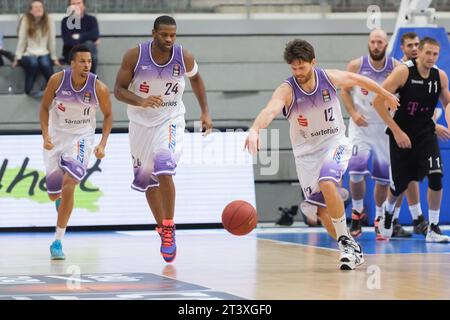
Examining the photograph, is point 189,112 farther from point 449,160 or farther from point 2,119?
point 449,160

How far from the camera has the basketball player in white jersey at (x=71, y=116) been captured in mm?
10609

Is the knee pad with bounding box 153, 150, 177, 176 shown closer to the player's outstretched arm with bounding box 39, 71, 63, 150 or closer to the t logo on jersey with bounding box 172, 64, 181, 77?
the t logo on jersey with bounding box 172, 64, 181, 77

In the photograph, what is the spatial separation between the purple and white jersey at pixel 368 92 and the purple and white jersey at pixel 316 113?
149 inches

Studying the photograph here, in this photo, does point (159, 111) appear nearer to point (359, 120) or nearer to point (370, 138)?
point (359, 120)

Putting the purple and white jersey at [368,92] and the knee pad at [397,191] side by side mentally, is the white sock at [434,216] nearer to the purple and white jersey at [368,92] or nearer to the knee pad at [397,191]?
the knee pad at [397,191]

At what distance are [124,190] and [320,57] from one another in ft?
13.8

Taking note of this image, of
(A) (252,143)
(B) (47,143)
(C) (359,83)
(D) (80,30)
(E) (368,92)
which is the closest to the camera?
(A) (252,143)

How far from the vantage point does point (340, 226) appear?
8.83 metres

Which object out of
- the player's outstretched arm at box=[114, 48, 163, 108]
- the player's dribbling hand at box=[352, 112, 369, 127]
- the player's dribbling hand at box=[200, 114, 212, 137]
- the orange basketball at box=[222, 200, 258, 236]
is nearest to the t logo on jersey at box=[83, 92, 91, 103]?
the player's outstretched arm at box=[114, 48, 163, 108]

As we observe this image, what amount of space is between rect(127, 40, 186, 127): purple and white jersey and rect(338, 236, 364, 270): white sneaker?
199cm

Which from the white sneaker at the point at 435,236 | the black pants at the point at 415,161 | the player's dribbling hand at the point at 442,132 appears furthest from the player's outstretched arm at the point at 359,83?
the player's dribbling hand at the point at 442,132

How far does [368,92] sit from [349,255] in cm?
464

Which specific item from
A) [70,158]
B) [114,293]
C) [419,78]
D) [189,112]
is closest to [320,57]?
[189,112]

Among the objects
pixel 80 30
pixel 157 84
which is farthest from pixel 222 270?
pixel 80 30
